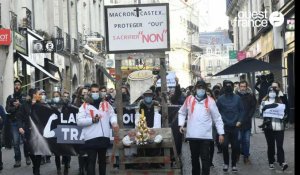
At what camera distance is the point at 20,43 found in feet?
81.5

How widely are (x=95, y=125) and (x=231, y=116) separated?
329 centimetres

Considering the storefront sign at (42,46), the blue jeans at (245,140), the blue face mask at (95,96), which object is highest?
the storefront sign at (42,46)

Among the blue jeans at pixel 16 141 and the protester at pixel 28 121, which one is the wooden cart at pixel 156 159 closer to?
the protester at pixel 28 121

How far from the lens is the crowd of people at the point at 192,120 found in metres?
10.1

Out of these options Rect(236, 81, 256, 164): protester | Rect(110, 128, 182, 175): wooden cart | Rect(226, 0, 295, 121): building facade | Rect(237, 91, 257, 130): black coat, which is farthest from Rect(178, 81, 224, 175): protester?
Rect(226, 0, 295, 121): building facade

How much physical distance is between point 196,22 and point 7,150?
3484 inches

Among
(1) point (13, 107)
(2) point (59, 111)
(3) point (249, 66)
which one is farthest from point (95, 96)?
(3) point (249, 66)

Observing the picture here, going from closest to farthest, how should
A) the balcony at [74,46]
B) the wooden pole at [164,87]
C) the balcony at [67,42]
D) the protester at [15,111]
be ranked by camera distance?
the wooden pole at [164,87]
the protester at [15,111]
the balcony at [67,42]
the balcony at [74,46]

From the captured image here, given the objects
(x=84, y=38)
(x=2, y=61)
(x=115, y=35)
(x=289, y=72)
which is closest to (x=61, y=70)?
(x=84, y=38)

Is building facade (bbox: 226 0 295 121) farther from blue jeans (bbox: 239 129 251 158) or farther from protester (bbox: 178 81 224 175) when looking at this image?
protester (bbox: 178 81 224 175)

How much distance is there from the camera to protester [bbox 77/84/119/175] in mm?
10023

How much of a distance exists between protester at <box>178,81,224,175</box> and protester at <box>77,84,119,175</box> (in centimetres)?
122

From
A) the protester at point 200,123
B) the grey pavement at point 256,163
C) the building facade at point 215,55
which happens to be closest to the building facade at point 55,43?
the grey pavement at point 256,163

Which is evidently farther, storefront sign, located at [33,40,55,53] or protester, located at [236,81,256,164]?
storefront sign, located at [33,40,55,53]
